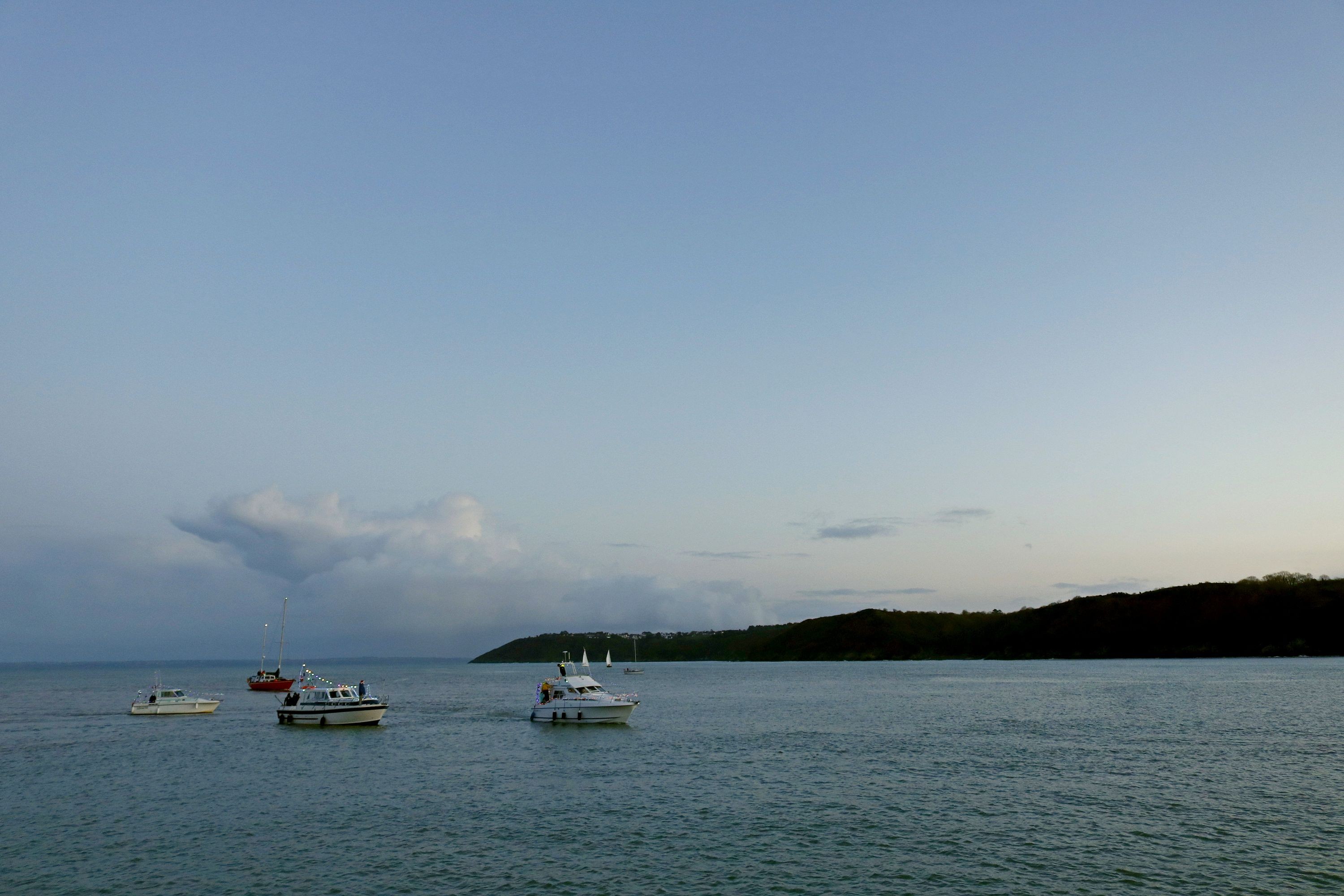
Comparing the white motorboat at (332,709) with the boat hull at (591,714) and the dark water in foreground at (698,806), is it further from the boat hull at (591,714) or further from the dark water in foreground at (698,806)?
the boat hull at (591,714)

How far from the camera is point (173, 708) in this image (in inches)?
4151

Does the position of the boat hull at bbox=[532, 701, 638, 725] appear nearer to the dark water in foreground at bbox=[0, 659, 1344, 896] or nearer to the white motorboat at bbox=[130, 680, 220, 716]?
the dark water in foreground at bbox=[0, 659, 1344, 896]

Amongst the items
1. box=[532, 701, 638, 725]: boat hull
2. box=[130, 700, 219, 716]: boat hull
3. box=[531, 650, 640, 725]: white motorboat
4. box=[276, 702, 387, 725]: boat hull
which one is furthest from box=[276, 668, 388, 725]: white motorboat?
box=[130, 700, 219, 716]: boat hull

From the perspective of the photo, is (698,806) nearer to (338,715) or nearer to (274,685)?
(338,715)

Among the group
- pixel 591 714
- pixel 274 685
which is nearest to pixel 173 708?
Answer: pixel 274 685

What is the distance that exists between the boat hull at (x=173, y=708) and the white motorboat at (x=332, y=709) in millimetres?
24351

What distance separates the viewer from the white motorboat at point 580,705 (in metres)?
84.1

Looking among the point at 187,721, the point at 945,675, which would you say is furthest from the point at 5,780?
the point at 945,675

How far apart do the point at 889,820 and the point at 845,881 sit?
10.2 m

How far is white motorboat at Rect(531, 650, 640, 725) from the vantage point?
84.1 m

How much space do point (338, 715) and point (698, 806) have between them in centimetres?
5320

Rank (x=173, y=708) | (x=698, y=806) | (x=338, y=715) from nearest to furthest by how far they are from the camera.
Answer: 1. (x=698, y=806)
2. (x=338, y=715)
3. (x=173, y=708)

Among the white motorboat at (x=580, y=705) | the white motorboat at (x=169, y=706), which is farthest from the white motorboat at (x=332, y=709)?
the white motorboat at (x=169, y=706)

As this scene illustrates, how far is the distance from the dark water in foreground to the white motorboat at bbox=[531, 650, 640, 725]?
1.82 meters
